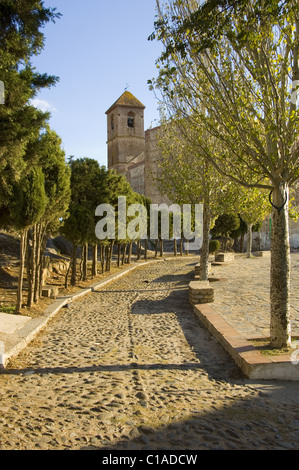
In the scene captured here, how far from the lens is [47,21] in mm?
7039

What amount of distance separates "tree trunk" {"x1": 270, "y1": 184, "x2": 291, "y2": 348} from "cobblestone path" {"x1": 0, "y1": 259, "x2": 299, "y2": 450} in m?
0.75

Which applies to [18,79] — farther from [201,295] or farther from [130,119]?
[130,119]

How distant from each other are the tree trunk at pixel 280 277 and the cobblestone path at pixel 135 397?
75 cm

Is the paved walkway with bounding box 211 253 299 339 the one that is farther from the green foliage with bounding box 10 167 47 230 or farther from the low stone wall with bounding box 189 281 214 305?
the green foliage with bounding box 10 167 47 230

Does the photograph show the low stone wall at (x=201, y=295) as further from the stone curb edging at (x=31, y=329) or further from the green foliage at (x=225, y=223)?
the green foliage at (x=225, y=223)

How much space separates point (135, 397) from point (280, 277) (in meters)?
2.45

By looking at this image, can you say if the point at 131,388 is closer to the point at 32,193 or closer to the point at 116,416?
the point at 116,416

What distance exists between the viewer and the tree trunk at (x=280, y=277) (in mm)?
5418

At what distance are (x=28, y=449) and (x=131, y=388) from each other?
1558 mm

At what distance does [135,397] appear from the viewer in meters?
4.33

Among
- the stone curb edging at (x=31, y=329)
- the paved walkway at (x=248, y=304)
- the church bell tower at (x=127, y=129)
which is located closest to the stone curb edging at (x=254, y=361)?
the paved walkway at (x=248, y=304)

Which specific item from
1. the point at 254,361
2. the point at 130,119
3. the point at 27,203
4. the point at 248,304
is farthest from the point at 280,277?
the point at 130,119

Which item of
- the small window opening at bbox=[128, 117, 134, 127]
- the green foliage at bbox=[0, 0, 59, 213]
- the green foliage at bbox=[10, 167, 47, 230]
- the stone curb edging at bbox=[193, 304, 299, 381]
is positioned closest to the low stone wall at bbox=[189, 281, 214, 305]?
the stone curb edging at bbox=[193, 304, 299, 381]

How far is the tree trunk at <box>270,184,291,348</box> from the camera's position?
5418 mm
